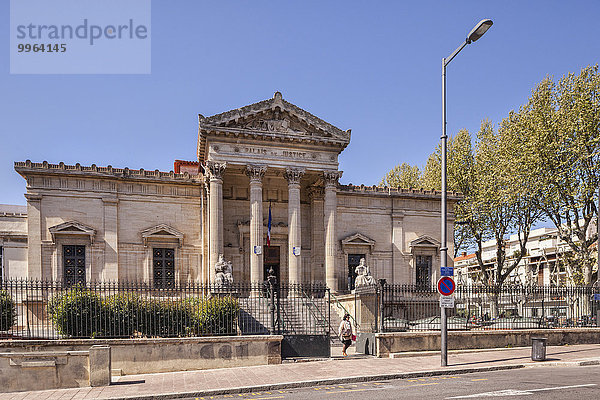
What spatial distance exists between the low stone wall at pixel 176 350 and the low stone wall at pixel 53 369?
1727mm

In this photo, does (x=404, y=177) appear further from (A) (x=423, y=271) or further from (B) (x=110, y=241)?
(B) (x=110, y=241)

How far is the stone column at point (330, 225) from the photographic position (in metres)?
32.4

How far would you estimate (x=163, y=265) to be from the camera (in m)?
32.5

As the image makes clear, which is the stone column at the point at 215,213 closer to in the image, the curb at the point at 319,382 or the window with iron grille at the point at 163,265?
the window with iron grille at the point at 163,265

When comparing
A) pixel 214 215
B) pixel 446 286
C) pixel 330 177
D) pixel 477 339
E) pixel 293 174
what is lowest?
pixel 477 339

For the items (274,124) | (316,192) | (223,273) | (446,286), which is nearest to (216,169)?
(274,124)

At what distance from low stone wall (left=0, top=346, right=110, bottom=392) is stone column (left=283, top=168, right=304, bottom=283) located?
17.7 m

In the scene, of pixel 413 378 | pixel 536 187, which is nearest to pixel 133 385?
pixel 413 378

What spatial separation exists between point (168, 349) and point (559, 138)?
86.4 feet

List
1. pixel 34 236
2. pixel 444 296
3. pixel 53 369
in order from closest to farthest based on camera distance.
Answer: pixel 53 369 → pixel 444 296 → pixel 34 236

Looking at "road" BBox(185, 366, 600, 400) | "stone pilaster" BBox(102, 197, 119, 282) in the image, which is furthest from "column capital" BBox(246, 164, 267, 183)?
"road" BBox(185, 366, 600, 400)

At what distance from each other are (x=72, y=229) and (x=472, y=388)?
25280 mm

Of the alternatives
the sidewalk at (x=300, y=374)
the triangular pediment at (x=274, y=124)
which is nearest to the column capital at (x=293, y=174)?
the triangular pediment at (x=274, y=124)

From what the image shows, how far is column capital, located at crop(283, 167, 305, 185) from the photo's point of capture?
105 feet
